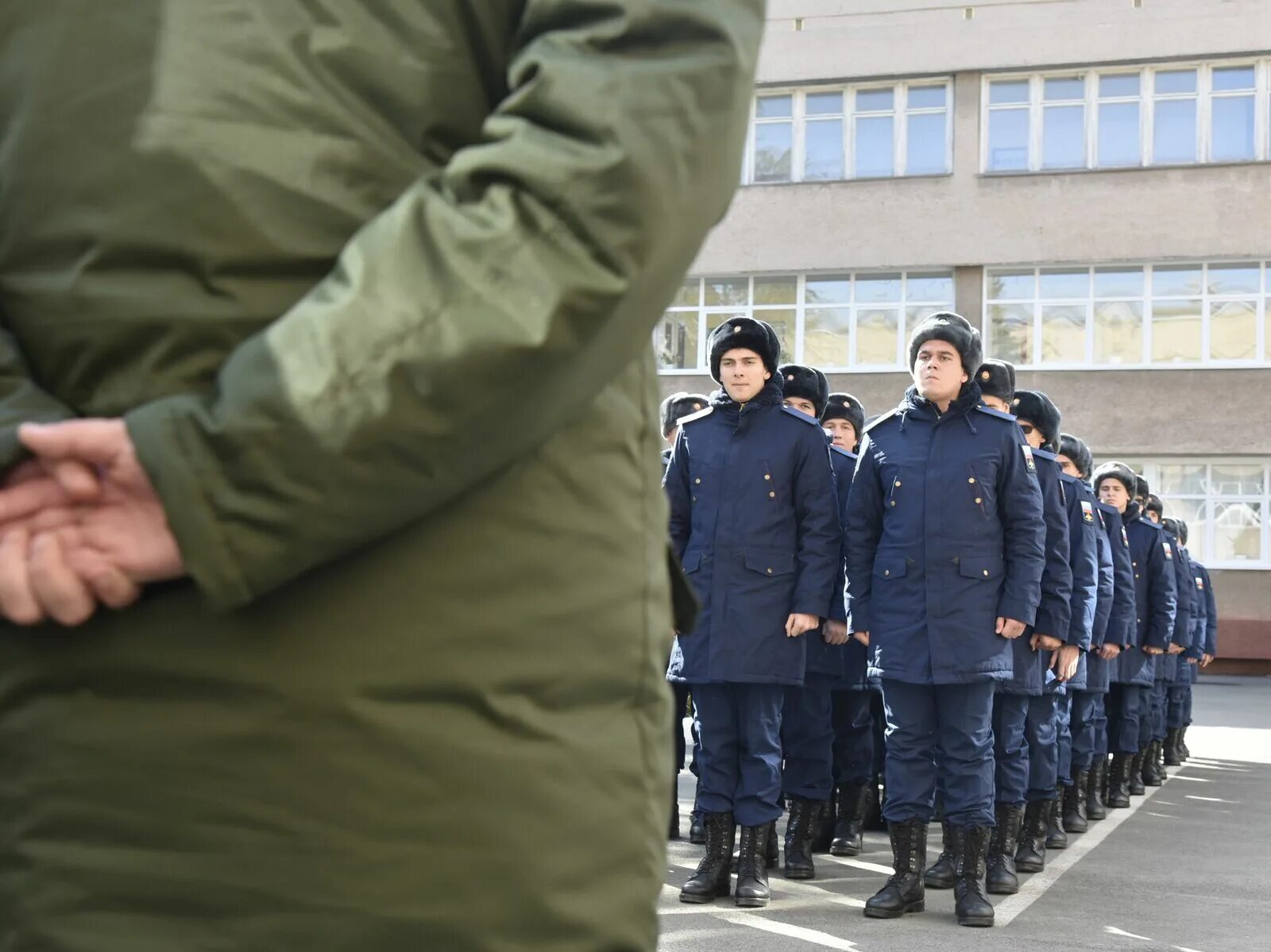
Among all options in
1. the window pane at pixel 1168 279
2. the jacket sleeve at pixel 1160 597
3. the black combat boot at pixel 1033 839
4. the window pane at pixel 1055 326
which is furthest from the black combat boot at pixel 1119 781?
the window pane at pixel 1168 279

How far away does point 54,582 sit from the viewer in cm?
132

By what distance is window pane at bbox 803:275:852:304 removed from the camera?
34406mm

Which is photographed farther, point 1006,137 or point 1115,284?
point 1006,137

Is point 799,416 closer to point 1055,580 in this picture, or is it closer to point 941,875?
point 1055,580

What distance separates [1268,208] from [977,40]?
5992mm

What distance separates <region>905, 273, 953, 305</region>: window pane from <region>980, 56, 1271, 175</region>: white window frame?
210 centimetres

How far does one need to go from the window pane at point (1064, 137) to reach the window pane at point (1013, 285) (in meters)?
1.98

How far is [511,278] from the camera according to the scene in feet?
4.28

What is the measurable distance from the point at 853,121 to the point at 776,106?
1.63 meters

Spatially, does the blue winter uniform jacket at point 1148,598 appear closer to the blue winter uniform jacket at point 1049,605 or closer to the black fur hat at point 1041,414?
the black fur hat at point 1041,414

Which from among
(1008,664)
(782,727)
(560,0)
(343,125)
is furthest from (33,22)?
(782,727)

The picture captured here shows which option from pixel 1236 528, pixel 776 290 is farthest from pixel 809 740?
pixel 776 290

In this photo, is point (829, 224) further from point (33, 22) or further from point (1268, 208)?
point (33, 22)

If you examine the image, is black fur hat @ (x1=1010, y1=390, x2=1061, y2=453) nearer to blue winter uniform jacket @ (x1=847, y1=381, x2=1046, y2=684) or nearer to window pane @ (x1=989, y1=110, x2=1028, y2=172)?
blue winter uniform jacket @ (x1=847, y1=381, x2=1046, y2=684)
